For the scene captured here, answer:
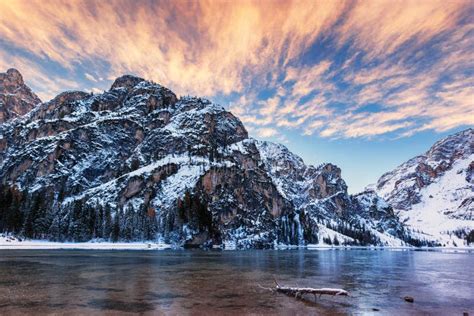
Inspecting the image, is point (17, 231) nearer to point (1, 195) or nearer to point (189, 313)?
point (1, 195)

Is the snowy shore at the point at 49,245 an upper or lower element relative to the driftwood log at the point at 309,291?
lower

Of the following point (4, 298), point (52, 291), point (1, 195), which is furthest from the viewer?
point (1, 195)

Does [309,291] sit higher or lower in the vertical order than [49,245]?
higher

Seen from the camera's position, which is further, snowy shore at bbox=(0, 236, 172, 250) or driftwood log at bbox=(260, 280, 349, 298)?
snowy shore at bbox=(0, 236, 172, 250)

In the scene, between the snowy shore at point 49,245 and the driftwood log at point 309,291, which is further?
the snowy shore at point 49,245

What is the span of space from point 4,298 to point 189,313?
1551cm

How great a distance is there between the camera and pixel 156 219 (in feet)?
637

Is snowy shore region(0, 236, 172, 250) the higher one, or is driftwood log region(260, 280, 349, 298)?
driftwood log region(260, 280, 349, 298)

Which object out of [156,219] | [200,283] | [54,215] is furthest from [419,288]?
[54,215]

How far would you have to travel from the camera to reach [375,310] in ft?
81.5

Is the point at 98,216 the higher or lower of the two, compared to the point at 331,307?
higher

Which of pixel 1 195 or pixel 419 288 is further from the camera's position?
pixel 1 195

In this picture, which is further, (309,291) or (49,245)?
(49,245)

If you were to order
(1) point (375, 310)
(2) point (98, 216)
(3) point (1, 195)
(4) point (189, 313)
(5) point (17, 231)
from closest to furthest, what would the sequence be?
1. (4) point (189, 313)
2. (1) point (375, 310)
3. (5) point (17, 231)
4. (3) point (1, 195)
5. (2) point (98, 216)
